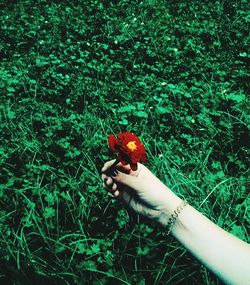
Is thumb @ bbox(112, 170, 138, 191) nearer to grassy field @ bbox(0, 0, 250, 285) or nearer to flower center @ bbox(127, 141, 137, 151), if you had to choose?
flower center @ bbox(127, 141, 137, 151)

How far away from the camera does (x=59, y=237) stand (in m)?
2.25

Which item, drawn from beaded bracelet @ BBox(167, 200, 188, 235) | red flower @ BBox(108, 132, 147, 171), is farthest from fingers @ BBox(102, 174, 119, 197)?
beaded bracelet @ BBox(167, 200, 188, 235)

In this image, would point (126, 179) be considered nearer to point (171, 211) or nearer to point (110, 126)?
point (171, 211)

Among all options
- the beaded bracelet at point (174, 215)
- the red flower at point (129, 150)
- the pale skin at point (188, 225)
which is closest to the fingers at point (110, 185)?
the pale skin at point (188, 225)

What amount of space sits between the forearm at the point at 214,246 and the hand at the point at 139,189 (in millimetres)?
170

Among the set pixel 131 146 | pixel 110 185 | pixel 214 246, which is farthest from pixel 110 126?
pixel 214 246

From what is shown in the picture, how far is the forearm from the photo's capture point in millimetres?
1555

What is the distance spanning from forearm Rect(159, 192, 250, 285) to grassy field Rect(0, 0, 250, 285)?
0.42 m

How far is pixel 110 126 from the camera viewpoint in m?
3.29

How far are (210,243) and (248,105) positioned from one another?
7.85 ft

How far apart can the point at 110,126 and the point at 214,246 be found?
1846mm

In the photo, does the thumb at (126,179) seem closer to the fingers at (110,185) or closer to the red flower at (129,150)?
the fingers at (110,185)

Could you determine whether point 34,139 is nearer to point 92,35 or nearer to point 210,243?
point 210,243

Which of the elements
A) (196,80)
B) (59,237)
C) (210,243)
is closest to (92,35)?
(196,80)
